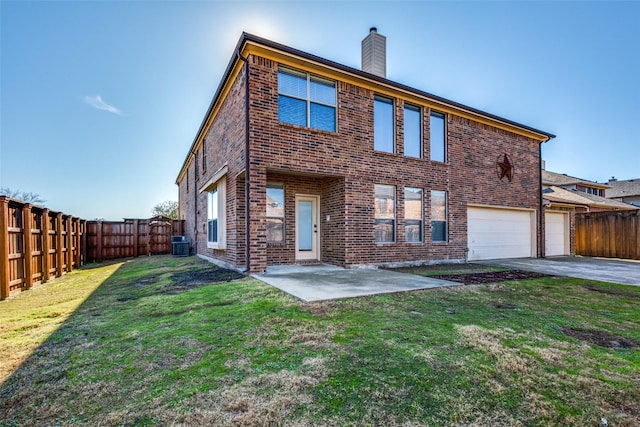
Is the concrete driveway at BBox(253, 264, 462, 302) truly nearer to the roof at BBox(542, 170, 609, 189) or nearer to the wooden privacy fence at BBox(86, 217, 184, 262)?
the wooden privacy fence at BBox(86, 217, 184, 262)

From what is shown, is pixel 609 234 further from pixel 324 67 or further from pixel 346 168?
pixel 324 67

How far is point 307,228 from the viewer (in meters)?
9.71

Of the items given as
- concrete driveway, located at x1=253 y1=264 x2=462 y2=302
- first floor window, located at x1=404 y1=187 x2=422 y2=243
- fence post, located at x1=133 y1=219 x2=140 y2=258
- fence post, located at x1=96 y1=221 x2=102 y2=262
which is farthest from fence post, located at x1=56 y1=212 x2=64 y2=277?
first floor window, located at x1=404 y1=187 x2=422 y2=243

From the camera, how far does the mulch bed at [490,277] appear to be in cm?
703

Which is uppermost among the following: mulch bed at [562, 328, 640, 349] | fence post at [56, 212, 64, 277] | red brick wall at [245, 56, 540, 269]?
red brick wall at [245, 56, 540, 269]

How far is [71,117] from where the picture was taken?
1653 cm

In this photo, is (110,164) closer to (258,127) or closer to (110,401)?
(258,127)

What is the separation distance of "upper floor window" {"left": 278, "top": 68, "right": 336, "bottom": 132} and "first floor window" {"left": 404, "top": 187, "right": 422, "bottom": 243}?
136 inches

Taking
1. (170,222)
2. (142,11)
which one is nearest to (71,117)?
(170,222)

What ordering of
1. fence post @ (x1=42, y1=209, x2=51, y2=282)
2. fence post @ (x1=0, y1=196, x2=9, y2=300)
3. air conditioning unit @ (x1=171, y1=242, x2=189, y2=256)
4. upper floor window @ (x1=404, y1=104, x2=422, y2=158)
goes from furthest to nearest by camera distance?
1. air conditioning unit @ (x1=171, y1=242, x2=189, y2=256)
2. upper floor window @ (x1=404, y1=104, x2=422, y2=158)
3. fence post @ (x1=42, y1=209, x2=51, y2=282)
4. fence post @ (x1=0, y1=196, x2=9, y2=300)

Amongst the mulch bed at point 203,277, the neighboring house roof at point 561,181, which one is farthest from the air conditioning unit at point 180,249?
the neighboring house roof at point 561,181

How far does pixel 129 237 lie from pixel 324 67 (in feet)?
45.1

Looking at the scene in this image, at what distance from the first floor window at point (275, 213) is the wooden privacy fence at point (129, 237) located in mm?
10678

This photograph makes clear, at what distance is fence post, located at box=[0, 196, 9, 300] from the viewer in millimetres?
5730
